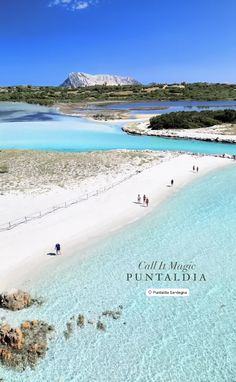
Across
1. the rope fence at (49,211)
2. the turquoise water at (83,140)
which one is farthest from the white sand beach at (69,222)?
the turquoise water at (83,140)

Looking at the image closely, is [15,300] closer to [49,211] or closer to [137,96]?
[49,211]

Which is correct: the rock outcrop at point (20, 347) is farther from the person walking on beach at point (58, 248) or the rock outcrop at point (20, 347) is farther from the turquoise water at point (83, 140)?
the turquoise water at point (83, 140)

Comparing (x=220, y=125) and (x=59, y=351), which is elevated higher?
(x=220, y=125)

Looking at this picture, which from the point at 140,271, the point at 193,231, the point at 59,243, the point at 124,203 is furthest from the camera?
the point at 124,203

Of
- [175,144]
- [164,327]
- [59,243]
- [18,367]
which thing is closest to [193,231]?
[59,243]

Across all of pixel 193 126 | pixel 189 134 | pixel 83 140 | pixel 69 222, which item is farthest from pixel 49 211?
pixel 193 126

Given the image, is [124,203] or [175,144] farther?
[175,144]

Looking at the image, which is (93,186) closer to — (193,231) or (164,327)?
(193,231)
